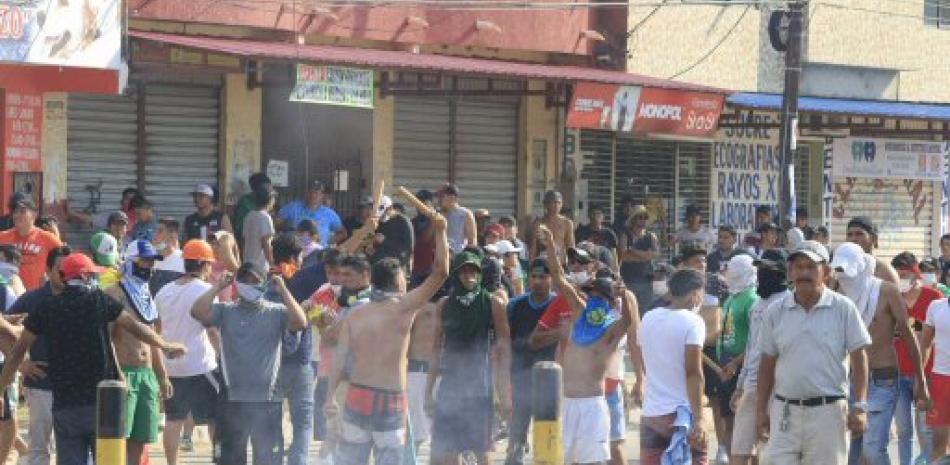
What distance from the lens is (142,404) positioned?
41.4 feet

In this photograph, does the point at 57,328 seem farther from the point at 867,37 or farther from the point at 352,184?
the point at 867,37

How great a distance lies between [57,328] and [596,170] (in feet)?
52.4

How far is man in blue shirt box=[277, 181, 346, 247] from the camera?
67.8 feet

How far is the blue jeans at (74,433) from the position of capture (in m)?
11.8

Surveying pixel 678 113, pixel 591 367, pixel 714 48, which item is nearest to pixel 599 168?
pixel 714 48

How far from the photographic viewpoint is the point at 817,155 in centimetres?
3105

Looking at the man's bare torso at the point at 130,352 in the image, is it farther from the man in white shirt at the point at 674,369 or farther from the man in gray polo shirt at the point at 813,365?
the man in gray polo shirt at the point at 813,365

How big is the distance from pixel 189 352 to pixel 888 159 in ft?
63.6

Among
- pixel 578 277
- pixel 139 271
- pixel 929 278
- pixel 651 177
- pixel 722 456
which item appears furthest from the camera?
pixel 651 177

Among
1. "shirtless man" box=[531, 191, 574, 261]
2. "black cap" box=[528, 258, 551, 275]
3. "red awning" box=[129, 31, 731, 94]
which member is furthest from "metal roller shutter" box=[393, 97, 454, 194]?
"black cap" box=[528, 258, 551, 275]

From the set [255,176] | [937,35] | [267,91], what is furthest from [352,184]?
[937,35]

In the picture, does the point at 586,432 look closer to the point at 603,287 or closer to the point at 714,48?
the point at 603,287

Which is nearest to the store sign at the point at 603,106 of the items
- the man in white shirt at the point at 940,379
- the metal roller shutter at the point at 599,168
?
the metal roller shutter at the point at 599,168

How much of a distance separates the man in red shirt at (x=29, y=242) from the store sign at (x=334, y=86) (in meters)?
3.64
